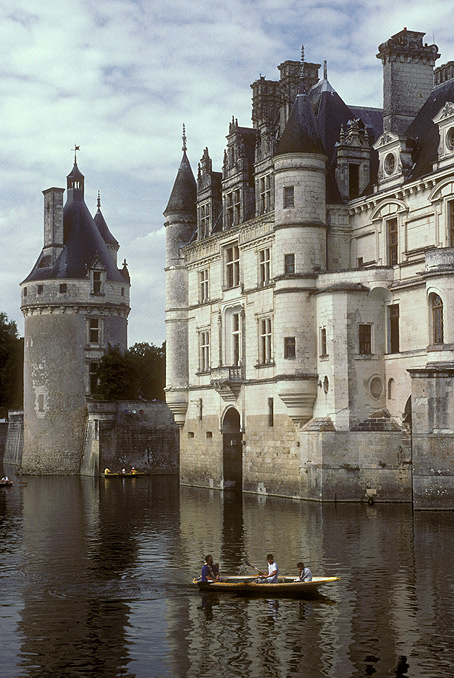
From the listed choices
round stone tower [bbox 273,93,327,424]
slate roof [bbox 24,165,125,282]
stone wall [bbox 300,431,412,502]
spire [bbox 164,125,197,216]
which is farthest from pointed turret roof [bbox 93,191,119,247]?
stone wall [bbox 300,431,412,502]

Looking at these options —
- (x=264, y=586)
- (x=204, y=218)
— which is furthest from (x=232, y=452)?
(x=264, y=586)

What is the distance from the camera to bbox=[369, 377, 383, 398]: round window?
47750 mm

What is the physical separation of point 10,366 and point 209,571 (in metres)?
71.1

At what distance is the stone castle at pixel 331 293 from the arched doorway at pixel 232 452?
0.38ft

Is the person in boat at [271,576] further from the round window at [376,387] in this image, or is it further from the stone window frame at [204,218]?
the stone window frame at [204,218]

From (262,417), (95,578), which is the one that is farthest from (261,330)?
(95,578)

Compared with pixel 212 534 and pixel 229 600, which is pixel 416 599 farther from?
pixel 212 534

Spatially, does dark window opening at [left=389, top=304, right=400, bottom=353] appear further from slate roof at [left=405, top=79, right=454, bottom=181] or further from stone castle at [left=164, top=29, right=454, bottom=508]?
slate roof at [left=405, top=79, right=454, bottom=181]

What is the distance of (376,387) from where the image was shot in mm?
47875

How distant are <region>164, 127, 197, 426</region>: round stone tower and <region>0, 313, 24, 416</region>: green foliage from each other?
32869 millimetres

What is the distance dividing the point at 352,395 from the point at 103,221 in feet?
152

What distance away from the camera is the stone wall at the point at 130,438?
7462 cm

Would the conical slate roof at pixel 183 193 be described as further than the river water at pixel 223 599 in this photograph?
Yes

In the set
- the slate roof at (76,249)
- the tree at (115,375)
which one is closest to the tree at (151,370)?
the tree at (115,375)
